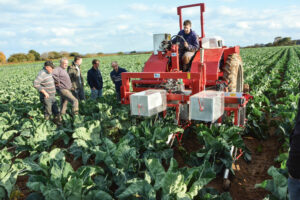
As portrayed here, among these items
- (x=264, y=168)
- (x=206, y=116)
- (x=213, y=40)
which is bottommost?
(x=264, y=168)

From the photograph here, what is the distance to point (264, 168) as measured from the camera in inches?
144

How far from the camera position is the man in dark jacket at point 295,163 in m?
1.45

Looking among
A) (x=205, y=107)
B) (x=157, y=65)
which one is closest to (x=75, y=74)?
(x=157, y=65)

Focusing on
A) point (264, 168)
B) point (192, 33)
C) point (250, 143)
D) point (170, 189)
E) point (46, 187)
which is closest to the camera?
point (170, 189)

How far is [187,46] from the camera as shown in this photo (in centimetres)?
512

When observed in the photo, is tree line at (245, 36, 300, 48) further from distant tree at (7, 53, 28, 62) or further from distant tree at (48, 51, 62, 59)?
distant tree at (7, 53, 28, 62)

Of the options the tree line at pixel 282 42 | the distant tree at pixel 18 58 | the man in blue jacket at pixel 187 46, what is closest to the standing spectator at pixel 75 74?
the man in blue jacket at pixel 187 46

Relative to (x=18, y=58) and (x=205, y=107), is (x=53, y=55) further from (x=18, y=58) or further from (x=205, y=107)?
(x=205, y=107)

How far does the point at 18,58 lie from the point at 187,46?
67738 millimetres

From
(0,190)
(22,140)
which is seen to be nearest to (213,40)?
(22,140)

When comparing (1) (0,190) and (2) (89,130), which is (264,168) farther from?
(1) (0,190)

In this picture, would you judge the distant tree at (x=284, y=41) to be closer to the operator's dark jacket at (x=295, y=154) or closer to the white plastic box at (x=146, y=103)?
the white plastic box at (x=146, y=103)

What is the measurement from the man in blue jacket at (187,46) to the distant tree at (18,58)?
6607 cm

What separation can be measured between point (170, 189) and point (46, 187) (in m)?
1.42
